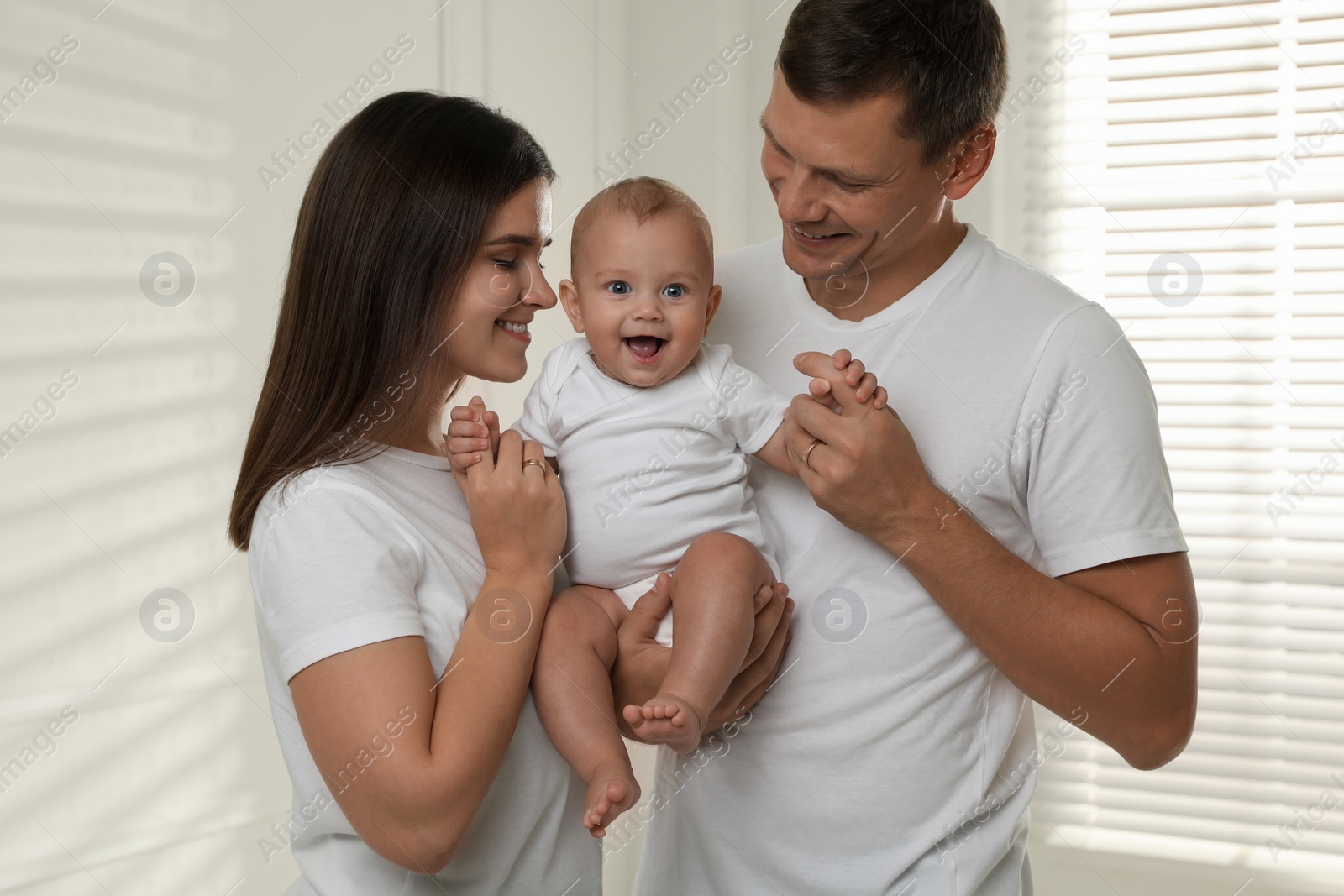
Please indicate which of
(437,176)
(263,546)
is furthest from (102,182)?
(263,546)

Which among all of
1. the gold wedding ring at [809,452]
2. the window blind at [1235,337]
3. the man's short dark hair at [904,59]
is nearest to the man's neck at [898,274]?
the man's short dark hair at [904,59]

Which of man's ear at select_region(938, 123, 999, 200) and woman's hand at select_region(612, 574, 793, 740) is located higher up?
man's ear at select_region(938, 123, 999, 200)

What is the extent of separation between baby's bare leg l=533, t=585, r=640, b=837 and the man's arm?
0.37m

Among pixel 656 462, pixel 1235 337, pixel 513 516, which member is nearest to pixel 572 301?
pixel 656 462

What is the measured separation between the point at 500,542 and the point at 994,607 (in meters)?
0.65

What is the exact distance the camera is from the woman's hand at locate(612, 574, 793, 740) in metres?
1.46

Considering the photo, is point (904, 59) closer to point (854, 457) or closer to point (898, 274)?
point (898, 274)

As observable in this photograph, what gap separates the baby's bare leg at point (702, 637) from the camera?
132 cm

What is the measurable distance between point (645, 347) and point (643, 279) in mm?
100

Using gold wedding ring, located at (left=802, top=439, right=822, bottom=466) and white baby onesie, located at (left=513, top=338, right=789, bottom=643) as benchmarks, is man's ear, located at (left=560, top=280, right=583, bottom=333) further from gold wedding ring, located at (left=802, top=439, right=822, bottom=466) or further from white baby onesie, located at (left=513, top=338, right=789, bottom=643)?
gold wedding ring, located at (left=802, top=439, right=822, bottom=466)

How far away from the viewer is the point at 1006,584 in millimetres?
1375

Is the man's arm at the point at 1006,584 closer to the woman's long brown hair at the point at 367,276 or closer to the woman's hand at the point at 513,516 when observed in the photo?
the woman's hand at the point at 513,516

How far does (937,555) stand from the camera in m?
1.38

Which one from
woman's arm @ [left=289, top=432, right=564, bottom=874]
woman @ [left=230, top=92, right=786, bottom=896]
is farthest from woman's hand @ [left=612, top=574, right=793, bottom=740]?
woman's arm @ [left=289, top=432, right=564, bottom=874]
